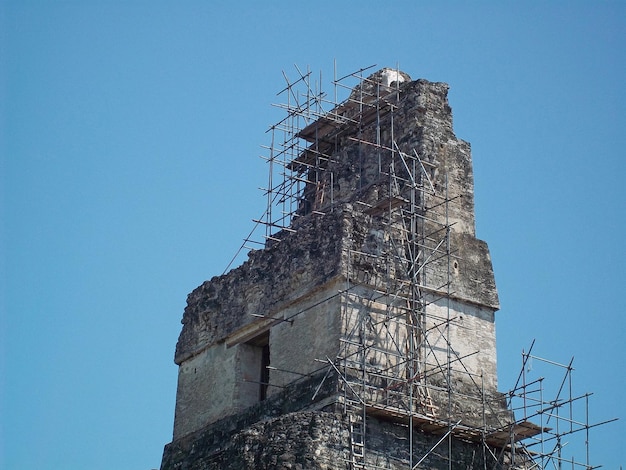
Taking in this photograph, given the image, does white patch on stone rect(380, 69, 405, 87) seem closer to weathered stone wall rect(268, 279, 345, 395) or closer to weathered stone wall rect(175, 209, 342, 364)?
weathered stone wall rect(175, 209, 342, 364)

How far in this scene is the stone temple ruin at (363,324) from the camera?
2045cm

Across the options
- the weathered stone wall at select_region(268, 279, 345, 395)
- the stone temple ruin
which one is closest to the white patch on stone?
the stone temple ruin

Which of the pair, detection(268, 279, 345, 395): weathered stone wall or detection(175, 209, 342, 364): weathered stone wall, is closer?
detection(268, 279, 345, 395): weathered stone wall

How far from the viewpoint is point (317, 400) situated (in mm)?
20703

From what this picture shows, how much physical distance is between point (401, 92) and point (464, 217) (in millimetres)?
2396

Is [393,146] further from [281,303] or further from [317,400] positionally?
[317,400]

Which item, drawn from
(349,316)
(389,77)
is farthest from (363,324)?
(389,77)

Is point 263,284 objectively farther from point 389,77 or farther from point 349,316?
point 389,77

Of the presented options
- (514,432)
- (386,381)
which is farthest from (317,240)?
(514,432)

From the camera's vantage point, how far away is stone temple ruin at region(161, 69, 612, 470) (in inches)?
805

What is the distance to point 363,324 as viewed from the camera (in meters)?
21.3

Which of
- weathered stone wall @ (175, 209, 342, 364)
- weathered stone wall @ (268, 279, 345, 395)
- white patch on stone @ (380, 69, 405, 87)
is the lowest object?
weathered stone wall @ (268, 279, 345, 395)

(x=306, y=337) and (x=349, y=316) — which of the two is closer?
(x=349, y=316)

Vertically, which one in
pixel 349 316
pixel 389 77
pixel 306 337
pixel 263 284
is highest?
pixel 389 77
